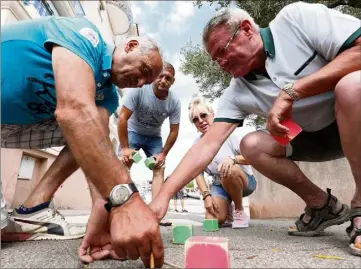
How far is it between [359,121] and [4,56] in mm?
1482

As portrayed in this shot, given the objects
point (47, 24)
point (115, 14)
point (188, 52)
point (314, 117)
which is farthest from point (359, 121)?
point (115, 14)

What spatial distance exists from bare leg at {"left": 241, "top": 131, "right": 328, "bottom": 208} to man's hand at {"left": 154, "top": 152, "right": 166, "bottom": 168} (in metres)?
1.13

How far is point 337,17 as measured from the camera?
1.36 m

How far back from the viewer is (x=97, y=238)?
39.2 inches

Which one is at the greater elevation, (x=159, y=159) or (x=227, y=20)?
(x=227, y=20)

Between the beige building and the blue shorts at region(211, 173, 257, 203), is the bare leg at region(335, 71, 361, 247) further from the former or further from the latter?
the beige building

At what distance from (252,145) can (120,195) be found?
3.59 ft

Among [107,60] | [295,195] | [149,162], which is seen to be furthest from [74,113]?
[295,195]

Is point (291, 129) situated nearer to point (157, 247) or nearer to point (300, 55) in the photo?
point (300, 55)

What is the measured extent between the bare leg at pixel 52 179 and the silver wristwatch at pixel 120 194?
2.72 ft

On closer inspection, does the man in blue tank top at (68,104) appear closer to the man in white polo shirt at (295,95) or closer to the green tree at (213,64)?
the man in white polo shirt at (295,95)

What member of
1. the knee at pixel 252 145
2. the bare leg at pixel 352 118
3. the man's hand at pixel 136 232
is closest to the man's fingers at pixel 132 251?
the man's hand at pixel 136 232

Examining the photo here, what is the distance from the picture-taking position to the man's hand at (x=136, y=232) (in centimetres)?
76

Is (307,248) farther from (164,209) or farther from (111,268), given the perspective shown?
(111,268)
